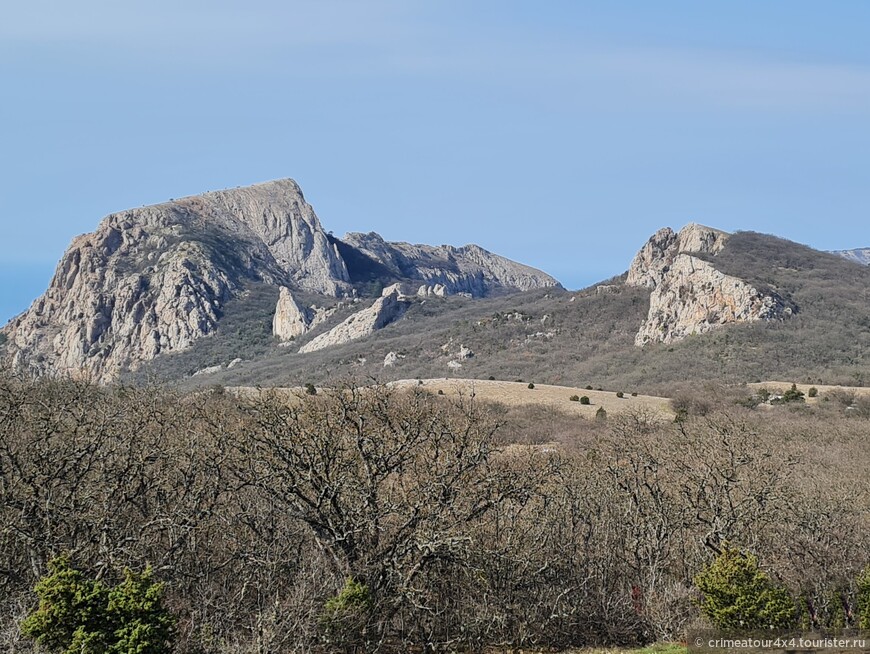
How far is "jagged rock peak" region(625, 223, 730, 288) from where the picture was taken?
187 metres

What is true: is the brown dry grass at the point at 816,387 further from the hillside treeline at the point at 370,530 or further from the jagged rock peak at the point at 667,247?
the jagged rock peak at the point at 667,247

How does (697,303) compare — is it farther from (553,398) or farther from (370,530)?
(370,530)

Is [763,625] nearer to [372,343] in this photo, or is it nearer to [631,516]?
[631,516]

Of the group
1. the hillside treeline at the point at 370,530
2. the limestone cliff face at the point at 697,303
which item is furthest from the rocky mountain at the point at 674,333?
the hillside treeline at the point at 370,530

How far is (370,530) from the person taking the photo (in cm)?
2384

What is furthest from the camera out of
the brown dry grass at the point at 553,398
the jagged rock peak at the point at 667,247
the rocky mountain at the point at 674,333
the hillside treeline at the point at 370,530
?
the jagged rock peak at the point at 667,247

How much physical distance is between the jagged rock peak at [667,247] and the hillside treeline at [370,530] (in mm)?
155182

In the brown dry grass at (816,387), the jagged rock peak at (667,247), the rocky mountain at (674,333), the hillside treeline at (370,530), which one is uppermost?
the jagged rock peak at (667,247)

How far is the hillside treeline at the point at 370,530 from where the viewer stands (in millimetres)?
22078

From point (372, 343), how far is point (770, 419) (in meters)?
138

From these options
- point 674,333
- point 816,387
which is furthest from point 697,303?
point 816,387

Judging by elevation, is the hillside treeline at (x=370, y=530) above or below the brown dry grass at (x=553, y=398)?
below

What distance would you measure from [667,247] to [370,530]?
179 metres

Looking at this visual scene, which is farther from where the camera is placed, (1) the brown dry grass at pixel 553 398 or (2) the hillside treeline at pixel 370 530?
(1) the brown dry grass at pixel 553 398
